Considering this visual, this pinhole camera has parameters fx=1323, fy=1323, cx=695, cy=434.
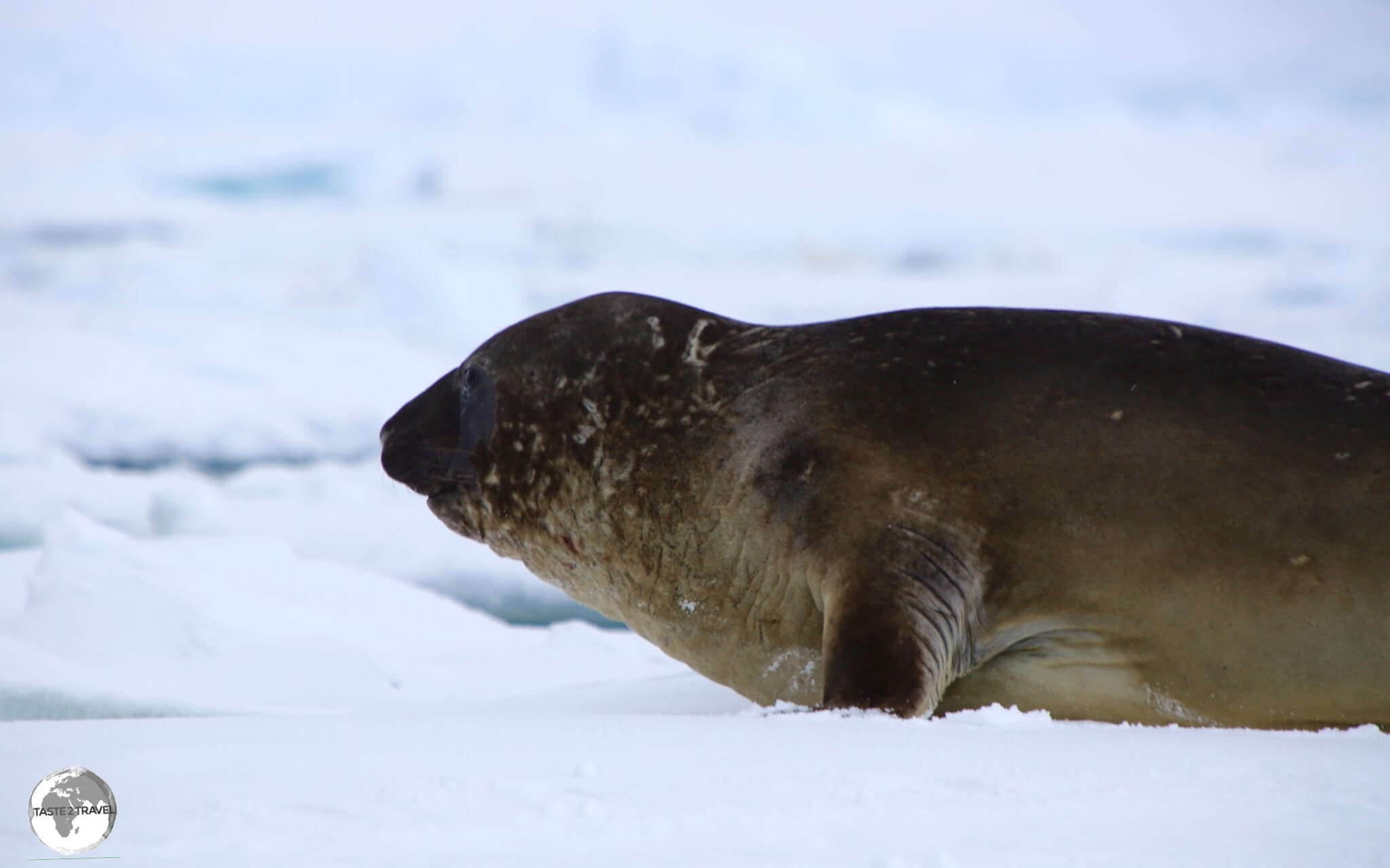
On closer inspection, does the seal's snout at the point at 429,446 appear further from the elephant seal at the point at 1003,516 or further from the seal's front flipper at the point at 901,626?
the seal's front flipper at the point at 901,626

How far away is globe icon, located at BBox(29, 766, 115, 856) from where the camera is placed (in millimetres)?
1153

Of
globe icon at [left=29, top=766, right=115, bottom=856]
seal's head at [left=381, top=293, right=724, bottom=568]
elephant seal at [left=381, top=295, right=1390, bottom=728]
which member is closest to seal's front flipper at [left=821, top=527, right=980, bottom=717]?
elephant seal at [left=381, top=295, right=1390, bottom=728]

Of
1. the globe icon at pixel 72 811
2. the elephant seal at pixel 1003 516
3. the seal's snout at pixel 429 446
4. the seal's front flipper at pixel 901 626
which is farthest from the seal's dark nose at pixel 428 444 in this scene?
the globe icon at pixel 72 811

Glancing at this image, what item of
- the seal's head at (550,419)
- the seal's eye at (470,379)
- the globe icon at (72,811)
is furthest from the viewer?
the seal's eye at (470,379)

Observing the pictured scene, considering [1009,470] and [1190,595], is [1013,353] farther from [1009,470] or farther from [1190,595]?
[1190,595]

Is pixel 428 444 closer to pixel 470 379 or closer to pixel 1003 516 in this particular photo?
pixel 470 379

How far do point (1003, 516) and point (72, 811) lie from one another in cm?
147

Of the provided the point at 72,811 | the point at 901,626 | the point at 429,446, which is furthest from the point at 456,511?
the point at 72,811

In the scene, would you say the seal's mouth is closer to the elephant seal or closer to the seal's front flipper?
the elephant seal

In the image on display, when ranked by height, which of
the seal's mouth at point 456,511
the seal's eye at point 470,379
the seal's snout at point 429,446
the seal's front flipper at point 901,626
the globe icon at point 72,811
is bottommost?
the globe icon at point 72,811

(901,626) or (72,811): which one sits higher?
(901,626)

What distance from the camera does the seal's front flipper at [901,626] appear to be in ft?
6.27

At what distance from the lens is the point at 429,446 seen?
293 cm

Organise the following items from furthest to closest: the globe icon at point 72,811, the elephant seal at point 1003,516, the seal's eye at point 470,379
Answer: the seal's eye at point 470,379 < the elephant seal at point 1003,516 < the globe icon at point 72,811
